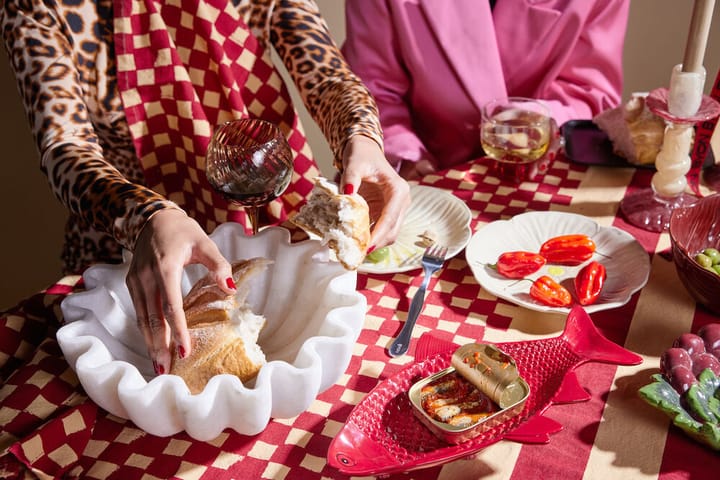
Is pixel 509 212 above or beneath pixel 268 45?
beneath

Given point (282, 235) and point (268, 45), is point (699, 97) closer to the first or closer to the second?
point (282, 235)

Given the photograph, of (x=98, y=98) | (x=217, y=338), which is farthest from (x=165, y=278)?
(x=98, y=98)

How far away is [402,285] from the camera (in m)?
1.20

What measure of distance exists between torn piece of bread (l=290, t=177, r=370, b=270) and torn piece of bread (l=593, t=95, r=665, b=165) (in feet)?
2.51

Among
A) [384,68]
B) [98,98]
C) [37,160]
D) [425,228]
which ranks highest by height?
[98,98]

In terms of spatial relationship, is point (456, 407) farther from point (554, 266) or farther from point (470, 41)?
point (470, 41)

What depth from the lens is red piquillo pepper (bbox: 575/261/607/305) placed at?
1105 mm

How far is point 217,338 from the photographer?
866 mm

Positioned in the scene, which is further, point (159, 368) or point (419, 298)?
point (419, 298)

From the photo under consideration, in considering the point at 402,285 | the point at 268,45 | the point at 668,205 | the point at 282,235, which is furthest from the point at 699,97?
the point at 268,45

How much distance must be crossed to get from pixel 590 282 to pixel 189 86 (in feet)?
2.87

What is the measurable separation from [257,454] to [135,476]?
158mm

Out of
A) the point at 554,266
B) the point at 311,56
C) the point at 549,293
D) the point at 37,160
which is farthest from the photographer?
the point at 37,160

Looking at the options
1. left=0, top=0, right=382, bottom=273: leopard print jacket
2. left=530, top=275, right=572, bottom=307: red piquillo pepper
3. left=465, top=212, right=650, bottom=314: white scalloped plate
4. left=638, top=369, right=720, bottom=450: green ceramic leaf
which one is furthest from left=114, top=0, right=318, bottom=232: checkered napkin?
left=638, top=369, right=720, bottom=450: green ceramic leaf
